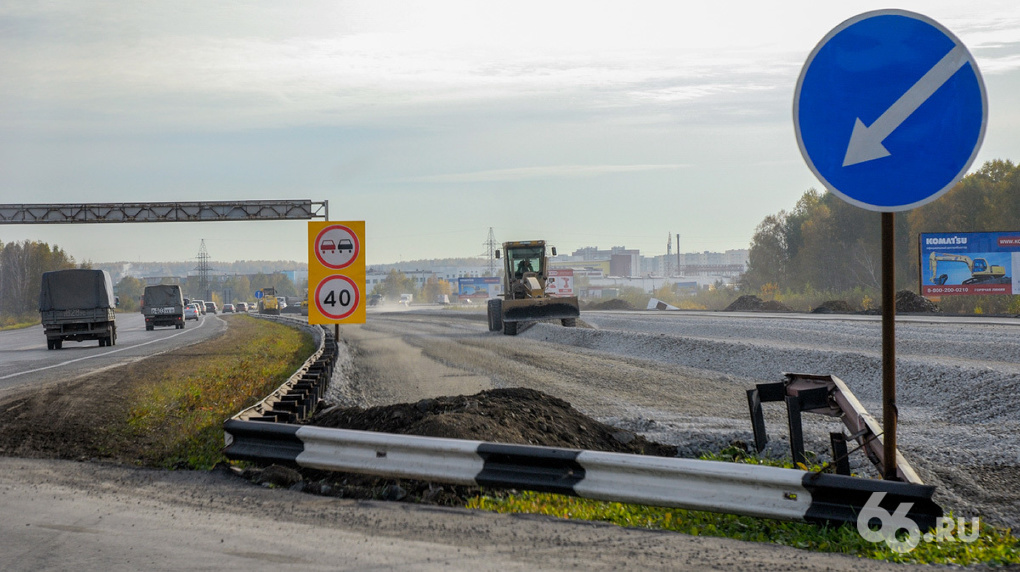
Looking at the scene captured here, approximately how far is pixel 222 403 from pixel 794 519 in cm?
891

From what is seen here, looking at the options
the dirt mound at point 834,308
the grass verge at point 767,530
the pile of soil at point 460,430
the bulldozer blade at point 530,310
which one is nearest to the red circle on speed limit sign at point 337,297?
the pile of soil at point 460,430

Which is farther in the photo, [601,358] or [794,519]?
[601,358]

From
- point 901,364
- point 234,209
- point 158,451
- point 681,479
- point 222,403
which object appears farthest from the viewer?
point 234,209

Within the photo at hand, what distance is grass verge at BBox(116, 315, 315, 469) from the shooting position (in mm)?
7969

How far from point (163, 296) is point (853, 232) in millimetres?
59258

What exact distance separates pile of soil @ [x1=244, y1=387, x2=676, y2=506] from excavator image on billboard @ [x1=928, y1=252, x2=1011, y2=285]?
36.1 m

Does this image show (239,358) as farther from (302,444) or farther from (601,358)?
(302,444)

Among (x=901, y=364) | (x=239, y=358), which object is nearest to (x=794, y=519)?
(x=901, y=364)

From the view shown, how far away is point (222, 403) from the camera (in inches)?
456

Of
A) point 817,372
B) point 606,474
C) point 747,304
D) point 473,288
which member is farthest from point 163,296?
point 473,288

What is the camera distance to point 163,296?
51.3m

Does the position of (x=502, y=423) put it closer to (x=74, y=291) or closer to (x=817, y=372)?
(x=817, y=372)

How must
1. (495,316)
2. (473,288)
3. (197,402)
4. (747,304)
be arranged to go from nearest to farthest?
(197,402) < (495,316) < (747,304) < (473,288)

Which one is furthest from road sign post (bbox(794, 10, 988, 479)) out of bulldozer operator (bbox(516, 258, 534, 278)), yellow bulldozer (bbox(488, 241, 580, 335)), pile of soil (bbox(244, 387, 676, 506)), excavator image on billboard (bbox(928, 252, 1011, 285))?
excavator image on billboard (bbox(928, 252, 1011, 285))
